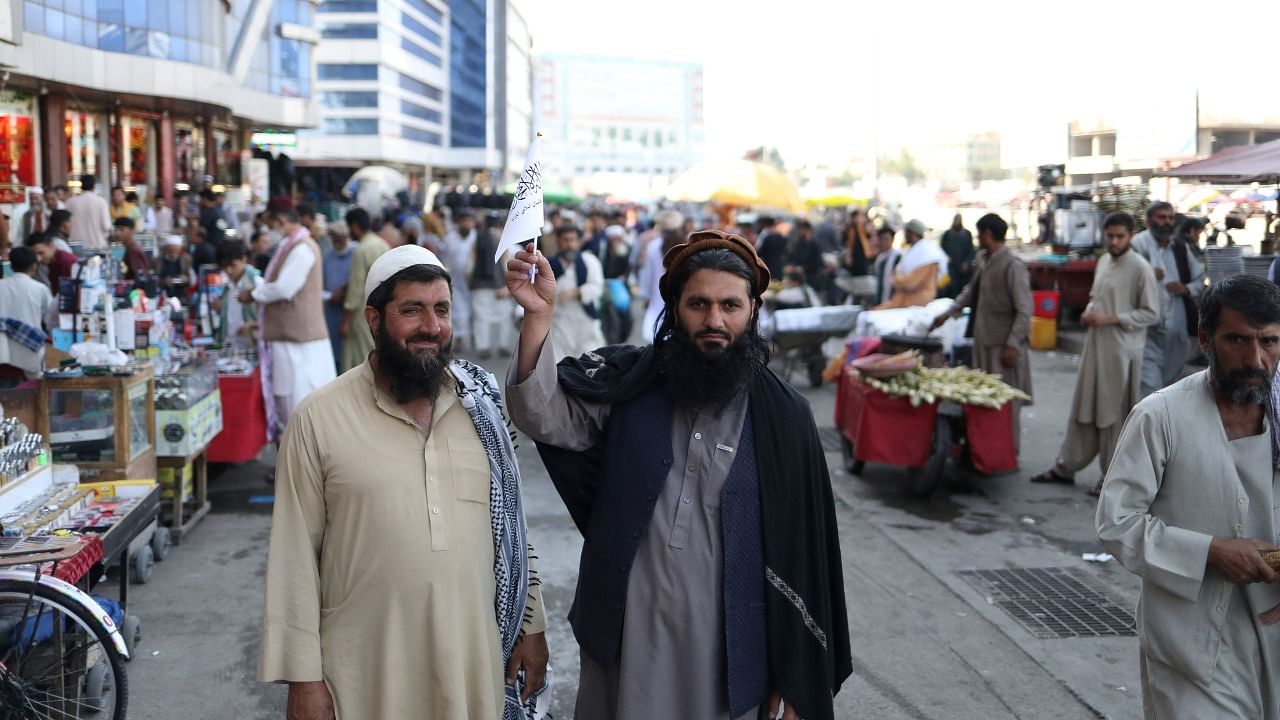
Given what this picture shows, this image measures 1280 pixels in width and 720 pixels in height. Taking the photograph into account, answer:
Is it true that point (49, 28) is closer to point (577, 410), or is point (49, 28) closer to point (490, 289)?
point (490, 289)

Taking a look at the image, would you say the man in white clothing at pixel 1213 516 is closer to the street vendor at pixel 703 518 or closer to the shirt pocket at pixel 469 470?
the street vendor at pixel 703 518

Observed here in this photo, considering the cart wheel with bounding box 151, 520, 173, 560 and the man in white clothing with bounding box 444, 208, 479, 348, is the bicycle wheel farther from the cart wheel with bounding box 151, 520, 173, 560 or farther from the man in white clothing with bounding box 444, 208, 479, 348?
the man in white clothing with bounding box 444, 208, 479, 348

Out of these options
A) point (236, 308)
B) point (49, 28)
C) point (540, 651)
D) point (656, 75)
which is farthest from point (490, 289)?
point (656, 75)

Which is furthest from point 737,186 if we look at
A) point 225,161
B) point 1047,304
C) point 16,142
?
point 225,161

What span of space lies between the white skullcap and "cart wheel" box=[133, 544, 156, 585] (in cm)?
394

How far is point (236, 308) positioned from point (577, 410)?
7.97 meters

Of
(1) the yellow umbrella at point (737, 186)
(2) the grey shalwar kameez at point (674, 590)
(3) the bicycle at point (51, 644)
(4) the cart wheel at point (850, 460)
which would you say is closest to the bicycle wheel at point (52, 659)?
(3) the bicycle at point (51, 644)

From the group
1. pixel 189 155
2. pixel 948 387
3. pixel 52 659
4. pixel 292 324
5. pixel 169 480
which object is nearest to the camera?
pixel 52 659

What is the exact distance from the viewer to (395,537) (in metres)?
3.07

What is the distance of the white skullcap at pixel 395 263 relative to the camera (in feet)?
10.6

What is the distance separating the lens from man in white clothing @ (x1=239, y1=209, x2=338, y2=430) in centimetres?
827

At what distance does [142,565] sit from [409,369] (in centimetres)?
417

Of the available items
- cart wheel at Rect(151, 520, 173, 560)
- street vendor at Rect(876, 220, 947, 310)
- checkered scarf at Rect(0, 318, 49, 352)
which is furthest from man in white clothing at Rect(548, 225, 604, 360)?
checkered scarf at Rect(0, 318, 49, 352)

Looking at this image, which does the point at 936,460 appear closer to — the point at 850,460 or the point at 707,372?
the point at 850,460
